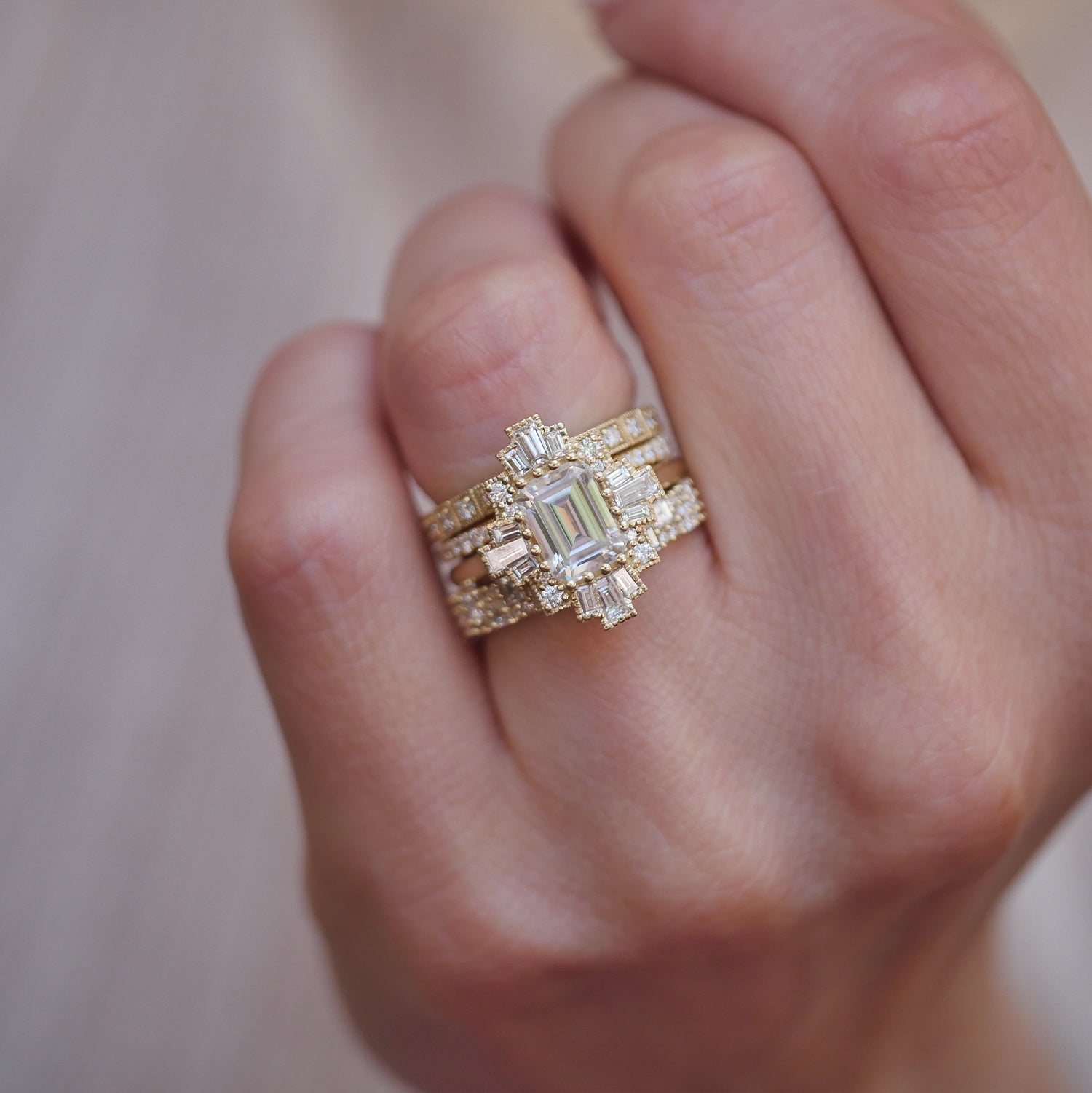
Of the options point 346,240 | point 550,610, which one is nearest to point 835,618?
point 550,610

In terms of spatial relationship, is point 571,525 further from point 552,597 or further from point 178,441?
point 178,441

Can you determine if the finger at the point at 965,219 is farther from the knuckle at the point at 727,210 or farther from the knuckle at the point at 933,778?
the knuckle at the point at 933,778

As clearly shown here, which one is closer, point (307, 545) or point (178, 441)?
point (307, 545)

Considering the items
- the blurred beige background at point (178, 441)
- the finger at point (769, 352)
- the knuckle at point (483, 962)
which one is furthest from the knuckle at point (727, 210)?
the blurred beige background at point (178, 441)

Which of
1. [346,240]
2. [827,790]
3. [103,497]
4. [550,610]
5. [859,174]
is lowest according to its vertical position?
[827,790]

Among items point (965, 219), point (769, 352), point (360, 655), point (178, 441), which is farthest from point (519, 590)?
point (178, 441)

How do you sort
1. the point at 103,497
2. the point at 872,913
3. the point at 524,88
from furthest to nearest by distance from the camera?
1. the point at 524,88
2. the point at 103,497
3. the point at 872,913

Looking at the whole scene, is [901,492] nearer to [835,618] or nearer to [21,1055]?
[835,618]

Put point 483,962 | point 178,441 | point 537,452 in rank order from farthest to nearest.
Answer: point 178,441
point 483,962
point 537,452
